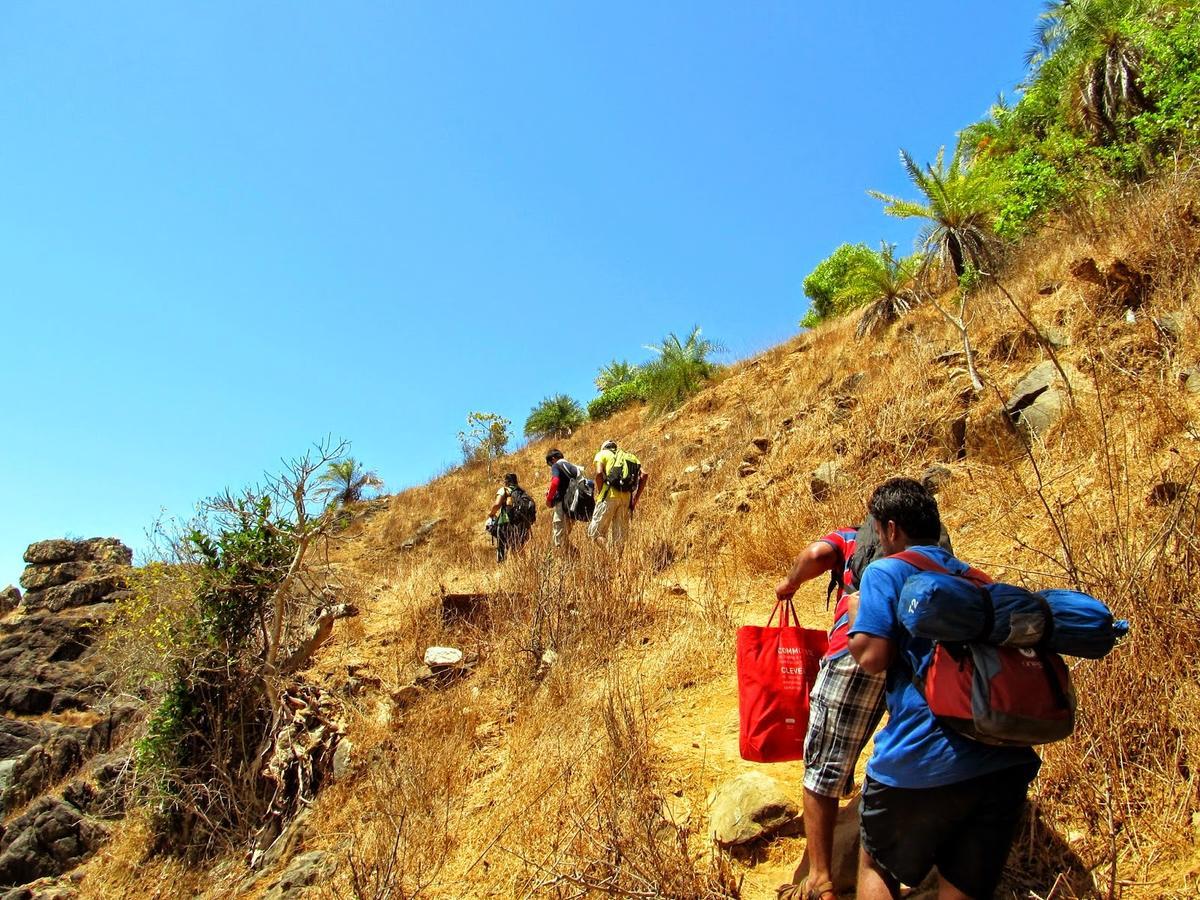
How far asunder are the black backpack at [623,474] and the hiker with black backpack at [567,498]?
50cm

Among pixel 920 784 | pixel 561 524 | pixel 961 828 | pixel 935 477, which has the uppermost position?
pixel 561 524

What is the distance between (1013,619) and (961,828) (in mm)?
589

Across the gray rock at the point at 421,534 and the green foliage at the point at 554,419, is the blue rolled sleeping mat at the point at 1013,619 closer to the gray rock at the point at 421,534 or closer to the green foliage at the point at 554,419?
the gray rock at the point at 421,534

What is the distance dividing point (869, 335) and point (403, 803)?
1078 centimetres

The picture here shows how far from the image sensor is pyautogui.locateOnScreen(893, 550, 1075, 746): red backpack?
1.48 m

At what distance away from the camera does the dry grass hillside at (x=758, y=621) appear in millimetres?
2291

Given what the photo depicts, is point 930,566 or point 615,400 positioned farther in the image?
point 615,400

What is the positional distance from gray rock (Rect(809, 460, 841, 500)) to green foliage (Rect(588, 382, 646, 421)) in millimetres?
11476

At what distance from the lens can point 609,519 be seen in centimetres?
694

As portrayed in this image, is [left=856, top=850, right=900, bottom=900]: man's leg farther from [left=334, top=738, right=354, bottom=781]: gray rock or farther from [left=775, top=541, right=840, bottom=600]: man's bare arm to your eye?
[left=334, top=738, right=354, bottom=781]: gray rock

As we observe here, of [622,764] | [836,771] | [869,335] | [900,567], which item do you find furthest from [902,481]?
[869,335]

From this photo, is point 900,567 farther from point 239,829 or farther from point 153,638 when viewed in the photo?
point 153,638

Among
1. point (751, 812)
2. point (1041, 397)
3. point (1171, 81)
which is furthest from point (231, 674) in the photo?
point (1171, 81)

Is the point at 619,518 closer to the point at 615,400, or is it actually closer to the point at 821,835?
the point at 821,835
